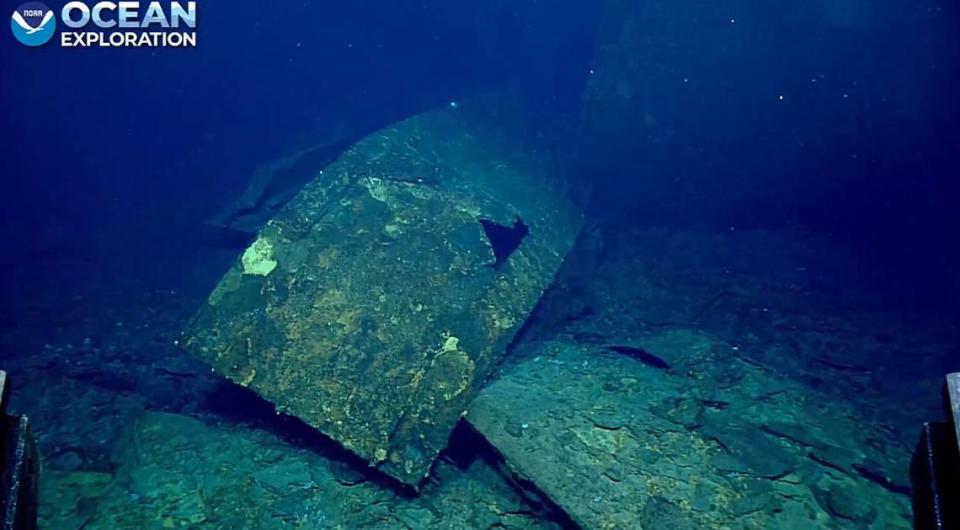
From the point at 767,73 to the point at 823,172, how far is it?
1.88 metres

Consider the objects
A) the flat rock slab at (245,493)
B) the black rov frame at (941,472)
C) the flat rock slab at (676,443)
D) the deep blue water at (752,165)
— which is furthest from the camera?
the deep blue water at (752,165)

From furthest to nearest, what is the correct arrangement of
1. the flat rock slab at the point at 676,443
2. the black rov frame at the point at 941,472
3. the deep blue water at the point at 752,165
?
the deep blue water at the point at 752,165
the flat rock slab at the point at 676,443
the black rov frame at the point at 941,472

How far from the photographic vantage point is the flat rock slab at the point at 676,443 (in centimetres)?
288

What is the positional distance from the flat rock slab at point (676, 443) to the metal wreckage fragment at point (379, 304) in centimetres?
42

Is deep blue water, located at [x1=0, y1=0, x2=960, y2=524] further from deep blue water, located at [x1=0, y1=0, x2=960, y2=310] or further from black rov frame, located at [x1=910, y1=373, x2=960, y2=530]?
black rov frame, located at [x1=910, y1=373, x2=960, y2=530]

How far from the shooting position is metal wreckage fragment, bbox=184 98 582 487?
10.9ft

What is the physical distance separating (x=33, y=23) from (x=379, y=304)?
1032 cm

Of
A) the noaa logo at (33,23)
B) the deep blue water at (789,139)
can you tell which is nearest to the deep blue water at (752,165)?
the deep blue water at (789,139)

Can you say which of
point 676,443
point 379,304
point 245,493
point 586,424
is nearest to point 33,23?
point 379,304

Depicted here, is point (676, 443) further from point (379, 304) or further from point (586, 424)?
point (379, 304)

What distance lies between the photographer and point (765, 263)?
23.7 feet

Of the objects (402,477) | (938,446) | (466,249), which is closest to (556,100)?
(466,249)

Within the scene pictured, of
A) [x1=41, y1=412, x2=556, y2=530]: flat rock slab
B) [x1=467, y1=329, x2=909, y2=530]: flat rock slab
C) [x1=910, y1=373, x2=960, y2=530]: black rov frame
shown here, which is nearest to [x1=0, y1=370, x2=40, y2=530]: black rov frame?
[x1=910, y1=373, x2=960, y2=530]: black rov frame

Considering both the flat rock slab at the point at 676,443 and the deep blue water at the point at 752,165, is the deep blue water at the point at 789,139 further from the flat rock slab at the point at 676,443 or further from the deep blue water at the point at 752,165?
the flat rock slab at the point at 676,443
